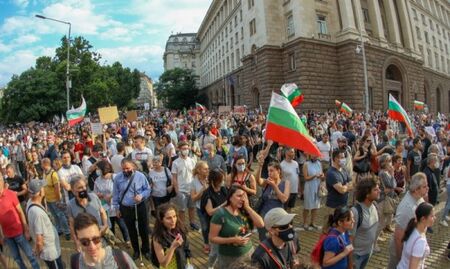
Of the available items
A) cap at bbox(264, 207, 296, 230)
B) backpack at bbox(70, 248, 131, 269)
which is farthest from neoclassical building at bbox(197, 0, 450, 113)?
backpack at bbox(70, 248, 131, 269)

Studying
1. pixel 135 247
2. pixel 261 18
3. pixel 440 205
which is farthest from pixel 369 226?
pixel 261 18

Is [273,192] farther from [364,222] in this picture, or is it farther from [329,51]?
[329,51]

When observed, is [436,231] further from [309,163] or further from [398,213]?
[398,213]

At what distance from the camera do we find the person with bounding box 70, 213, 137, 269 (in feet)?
9.66

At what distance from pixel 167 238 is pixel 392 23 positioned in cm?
4045

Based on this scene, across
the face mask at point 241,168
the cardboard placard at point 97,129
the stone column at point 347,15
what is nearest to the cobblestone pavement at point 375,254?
the face mask at point 241,168

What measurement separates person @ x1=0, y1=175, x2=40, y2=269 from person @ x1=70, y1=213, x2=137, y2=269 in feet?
9.65

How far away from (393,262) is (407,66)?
38.6 meters

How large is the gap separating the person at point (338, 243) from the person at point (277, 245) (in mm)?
442

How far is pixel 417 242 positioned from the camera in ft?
11.8

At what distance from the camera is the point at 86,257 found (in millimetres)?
2988

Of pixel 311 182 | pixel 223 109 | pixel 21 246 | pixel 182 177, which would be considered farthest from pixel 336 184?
pixel 223 109

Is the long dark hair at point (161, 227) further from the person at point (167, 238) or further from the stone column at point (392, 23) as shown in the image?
the stone column at point (392, 23)

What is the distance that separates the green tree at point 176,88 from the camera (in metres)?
68.7
